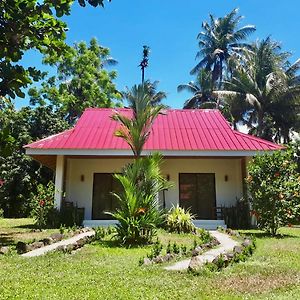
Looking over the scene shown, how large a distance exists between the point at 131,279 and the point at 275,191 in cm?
676

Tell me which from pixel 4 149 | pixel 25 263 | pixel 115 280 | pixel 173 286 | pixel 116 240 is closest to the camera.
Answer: pixel 4 149

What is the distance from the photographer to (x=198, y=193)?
15539 mm

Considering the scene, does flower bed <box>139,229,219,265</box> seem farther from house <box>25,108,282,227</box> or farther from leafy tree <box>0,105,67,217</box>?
leafy tree <box>0,105,67,217</box>

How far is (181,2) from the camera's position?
1021 cm

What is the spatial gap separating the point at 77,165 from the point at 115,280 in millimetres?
11116

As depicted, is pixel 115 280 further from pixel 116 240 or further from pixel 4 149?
pixel 116 240

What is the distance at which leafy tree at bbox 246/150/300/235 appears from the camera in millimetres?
10648

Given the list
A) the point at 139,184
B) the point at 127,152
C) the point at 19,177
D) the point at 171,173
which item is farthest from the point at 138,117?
the point at 19,177

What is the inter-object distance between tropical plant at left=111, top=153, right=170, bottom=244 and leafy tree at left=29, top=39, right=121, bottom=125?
20881mm

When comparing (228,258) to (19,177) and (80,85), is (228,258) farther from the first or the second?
(80,85)

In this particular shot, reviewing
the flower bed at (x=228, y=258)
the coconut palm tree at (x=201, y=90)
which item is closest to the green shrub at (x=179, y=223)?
the flower bed at (x=228, y=258)

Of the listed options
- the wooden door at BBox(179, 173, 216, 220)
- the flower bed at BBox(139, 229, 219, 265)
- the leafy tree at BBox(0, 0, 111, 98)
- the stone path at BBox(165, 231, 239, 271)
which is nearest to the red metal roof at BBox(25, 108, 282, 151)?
the wooden door at BBox(179, 173, 216, 220)

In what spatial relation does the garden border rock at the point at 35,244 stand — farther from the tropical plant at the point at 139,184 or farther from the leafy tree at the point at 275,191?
the leafy tree at the point at 275,191

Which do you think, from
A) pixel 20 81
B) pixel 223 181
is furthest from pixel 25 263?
pixel 223 181
